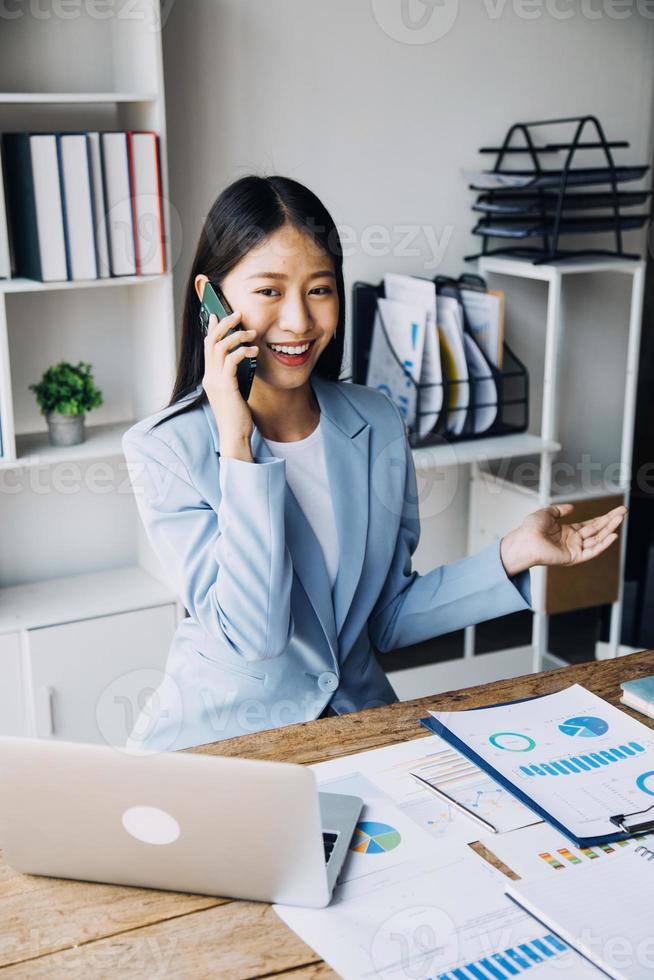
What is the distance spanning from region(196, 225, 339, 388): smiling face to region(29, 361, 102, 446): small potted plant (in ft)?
3.35

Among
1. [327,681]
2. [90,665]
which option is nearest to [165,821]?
[327,681]

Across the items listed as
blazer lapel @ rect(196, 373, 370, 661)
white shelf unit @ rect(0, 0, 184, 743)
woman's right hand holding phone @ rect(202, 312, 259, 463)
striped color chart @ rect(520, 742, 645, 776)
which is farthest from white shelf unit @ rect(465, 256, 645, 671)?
woman's right hand holding phone @ rect(202, 312, 259, 463)

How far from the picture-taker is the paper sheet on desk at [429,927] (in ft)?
3.02

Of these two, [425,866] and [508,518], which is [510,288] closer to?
[508,518]

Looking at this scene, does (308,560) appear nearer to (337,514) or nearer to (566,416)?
(337,514)

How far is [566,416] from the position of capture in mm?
3373

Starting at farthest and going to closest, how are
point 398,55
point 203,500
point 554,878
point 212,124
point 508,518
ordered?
1. point 508,518
2. point 398,55
3. point 212,124
4. point 203,500
5. point 554,878

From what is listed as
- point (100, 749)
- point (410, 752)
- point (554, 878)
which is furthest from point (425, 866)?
point (100, 749)

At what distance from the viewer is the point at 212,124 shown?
2.65m

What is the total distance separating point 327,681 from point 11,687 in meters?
1.15

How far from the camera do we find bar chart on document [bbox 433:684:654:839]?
1.16 meters

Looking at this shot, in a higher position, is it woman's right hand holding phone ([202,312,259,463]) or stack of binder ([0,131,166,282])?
stack of binder ([0,131,166,282])

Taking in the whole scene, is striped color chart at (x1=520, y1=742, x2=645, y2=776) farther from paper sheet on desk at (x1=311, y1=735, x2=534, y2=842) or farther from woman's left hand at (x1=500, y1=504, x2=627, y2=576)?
woman's left hand at (x1=500, y1=504, x2=627, y2=576)

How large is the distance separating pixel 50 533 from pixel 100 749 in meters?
1.87
